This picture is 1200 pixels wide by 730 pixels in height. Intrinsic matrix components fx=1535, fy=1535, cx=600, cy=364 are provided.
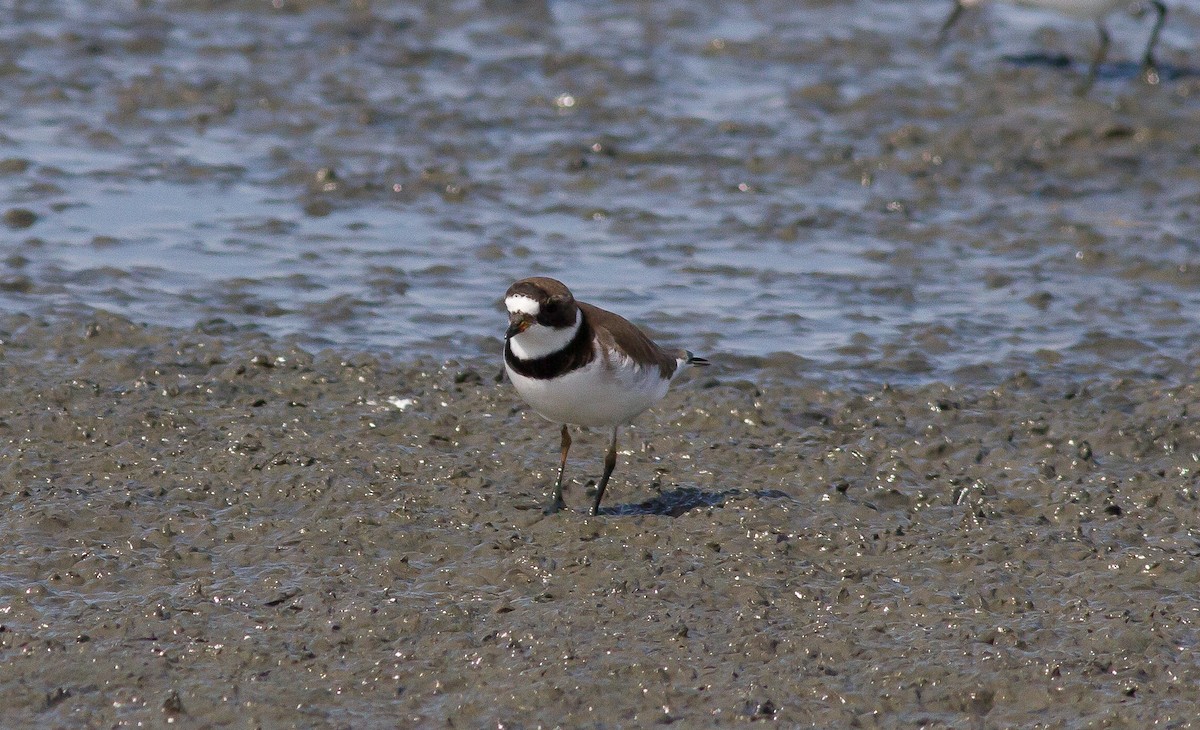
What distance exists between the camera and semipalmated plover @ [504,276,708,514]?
21.0 ft

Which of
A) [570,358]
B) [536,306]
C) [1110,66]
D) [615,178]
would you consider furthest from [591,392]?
[1110,66]

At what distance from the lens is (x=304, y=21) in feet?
52.7

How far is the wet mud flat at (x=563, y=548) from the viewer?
5.61 metres

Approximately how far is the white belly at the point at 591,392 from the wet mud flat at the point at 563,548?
51 cm

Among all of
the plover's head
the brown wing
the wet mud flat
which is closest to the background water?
the wet mud flat

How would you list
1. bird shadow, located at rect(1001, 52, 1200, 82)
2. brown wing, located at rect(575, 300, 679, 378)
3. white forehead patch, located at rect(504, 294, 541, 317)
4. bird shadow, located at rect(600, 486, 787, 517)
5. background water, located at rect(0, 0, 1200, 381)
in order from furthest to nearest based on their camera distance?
bird shadow, located at rect(1001, 52, 1200, 82) → background water, located at rect(0, 0, 1200, 381) → bird shadow, located at rect(600, 486, 787, 517) → brown wing, located at rect(575, 300, 679, 378) → white forehead patch, located at rect(504, 294, 541, 317)

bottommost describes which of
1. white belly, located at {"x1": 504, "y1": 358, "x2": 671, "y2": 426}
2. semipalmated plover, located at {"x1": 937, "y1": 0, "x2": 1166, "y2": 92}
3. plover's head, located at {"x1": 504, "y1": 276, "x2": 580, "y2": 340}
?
white belly, located at {"x1": 504, "y1": 358, "x2": 671, "y2": 426}

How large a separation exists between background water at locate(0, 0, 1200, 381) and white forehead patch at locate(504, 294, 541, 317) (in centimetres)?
280

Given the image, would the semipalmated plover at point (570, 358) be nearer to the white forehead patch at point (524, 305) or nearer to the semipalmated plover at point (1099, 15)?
the white forehead patch at point (524, 305)

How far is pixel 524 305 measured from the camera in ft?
20.8

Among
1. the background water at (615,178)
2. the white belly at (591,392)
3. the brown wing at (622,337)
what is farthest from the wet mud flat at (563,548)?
the background water at (615,178)

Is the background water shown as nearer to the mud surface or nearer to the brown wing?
the mud surface

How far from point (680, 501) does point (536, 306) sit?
1.46m

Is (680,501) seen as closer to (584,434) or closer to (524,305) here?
(584,434)
